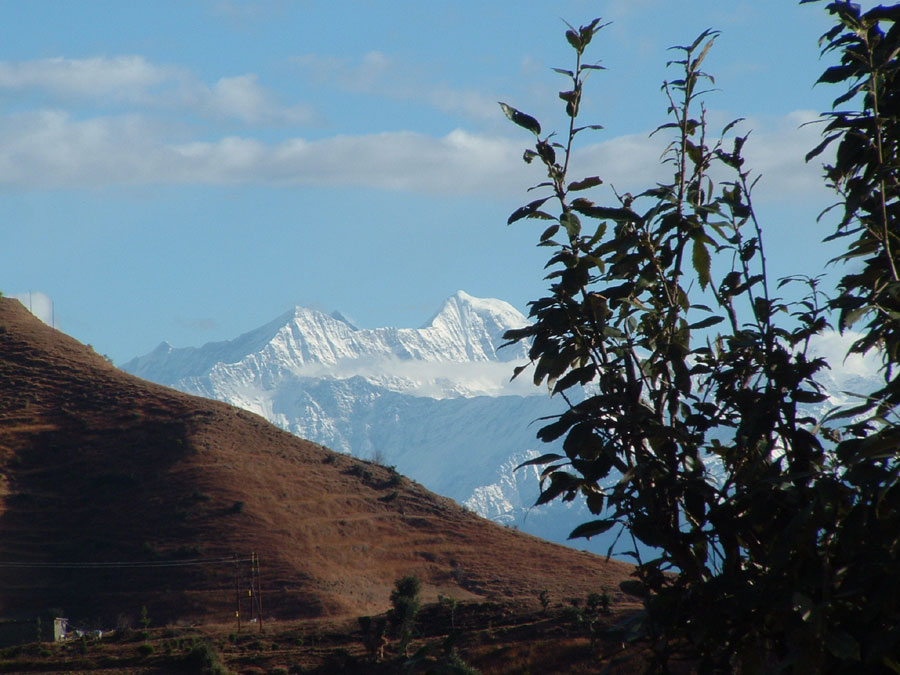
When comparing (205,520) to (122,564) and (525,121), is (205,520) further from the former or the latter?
(525,121)

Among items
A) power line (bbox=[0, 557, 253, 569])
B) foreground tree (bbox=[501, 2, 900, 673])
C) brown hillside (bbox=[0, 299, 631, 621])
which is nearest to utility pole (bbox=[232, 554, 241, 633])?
brown hillside (bbox=[0, 299, 631, 621])

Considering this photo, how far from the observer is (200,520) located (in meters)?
64.4

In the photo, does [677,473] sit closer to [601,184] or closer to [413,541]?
[601,184]

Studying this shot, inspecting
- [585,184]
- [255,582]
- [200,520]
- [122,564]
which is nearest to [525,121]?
[585,184]

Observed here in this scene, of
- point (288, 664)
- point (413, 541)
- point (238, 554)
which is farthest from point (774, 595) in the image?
point (413, 541)

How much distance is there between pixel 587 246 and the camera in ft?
10.3

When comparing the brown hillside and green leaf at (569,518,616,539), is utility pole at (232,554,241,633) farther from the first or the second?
green leaf at (569,518,616,539)

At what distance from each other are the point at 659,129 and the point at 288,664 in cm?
3918

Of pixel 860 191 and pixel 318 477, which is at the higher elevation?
pixel 318 477

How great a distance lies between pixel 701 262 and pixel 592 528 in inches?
35.1

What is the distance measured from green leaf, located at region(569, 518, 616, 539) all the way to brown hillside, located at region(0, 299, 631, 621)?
54946 millimetres

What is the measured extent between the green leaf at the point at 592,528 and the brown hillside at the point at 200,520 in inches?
2163

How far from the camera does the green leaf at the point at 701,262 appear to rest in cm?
299

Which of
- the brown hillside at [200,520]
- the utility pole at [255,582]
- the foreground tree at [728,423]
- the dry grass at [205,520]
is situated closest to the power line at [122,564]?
the brown hillside at [200,520]
